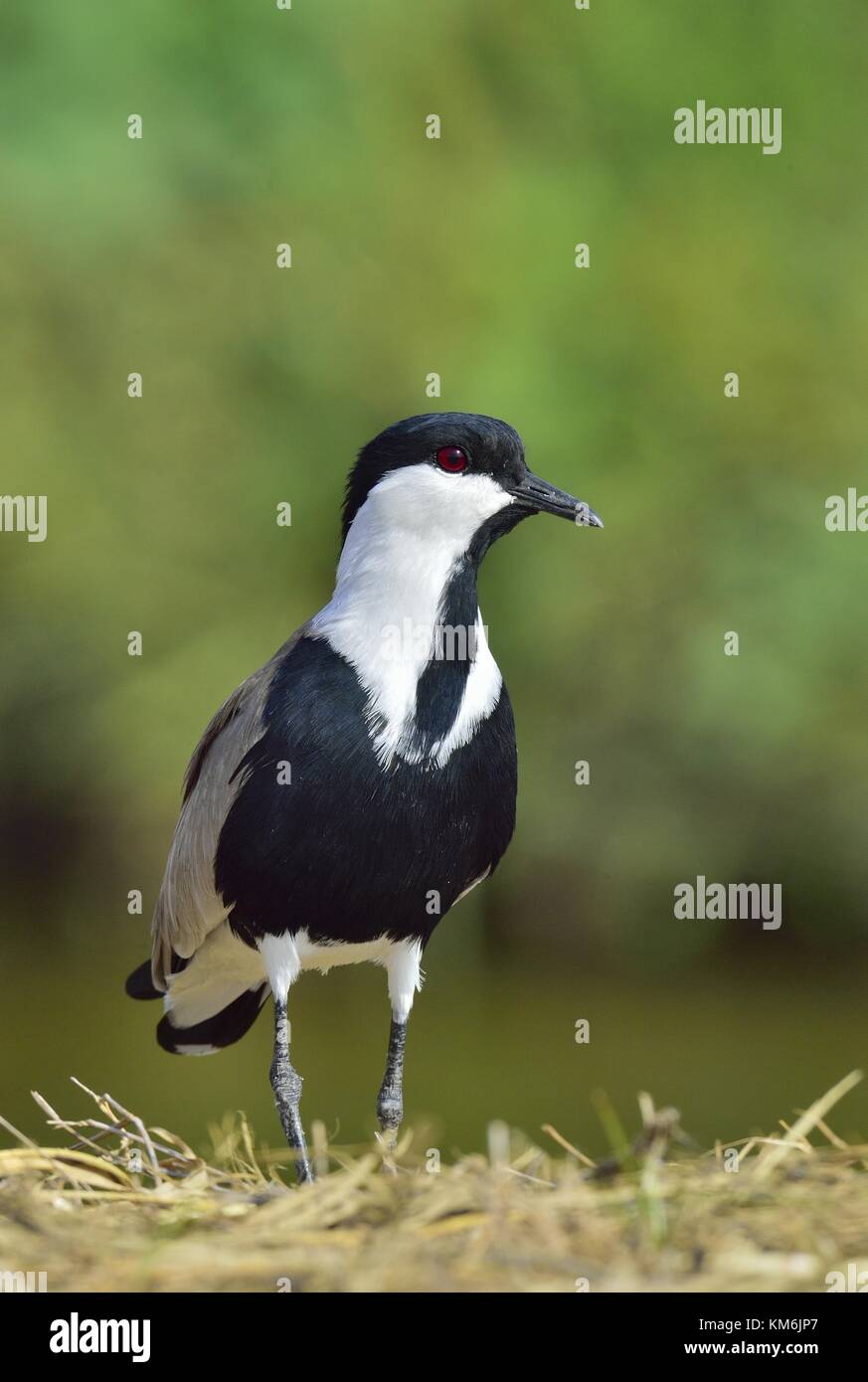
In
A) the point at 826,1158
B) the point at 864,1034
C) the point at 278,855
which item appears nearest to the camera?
the point at 826,1158

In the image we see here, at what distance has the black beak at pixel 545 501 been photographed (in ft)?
17.4

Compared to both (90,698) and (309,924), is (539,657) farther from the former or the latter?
(309,924)

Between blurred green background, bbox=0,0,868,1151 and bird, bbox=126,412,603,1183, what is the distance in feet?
17.5

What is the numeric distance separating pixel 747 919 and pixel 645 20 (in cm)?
659

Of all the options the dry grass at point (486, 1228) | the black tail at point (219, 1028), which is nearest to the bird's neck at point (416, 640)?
the dry grass at point (486, 1228)

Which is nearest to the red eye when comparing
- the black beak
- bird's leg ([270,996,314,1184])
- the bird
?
the bird

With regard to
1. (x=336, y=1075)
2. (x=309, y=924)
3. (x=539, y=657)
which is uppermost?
A: (x=539, y=657)

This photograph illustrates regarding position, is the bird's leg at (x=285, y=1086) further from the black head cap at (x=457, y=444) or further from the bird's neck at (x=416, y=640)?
the black head cap at (x=457, y=444)

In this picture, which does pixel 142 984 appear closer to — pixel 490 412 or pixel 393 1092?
pixel 393 1092

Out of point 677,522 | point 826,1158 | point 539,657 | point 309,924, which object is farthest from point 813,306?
point 826,1158

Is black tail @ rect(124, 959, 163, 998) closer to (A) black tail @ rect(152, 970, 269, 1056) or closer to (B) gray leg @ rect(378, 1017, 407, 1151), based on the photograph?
(A) black tail @ rect(152, 970, 269, 1056)

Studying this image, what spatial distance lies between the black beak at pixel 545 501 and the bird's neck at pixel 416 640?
24cm

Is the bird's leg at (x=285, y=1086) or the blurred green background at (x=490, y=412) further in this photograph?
the blurred green background at (x=490, y=412)

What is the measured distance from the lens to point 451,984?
36.0 feet
